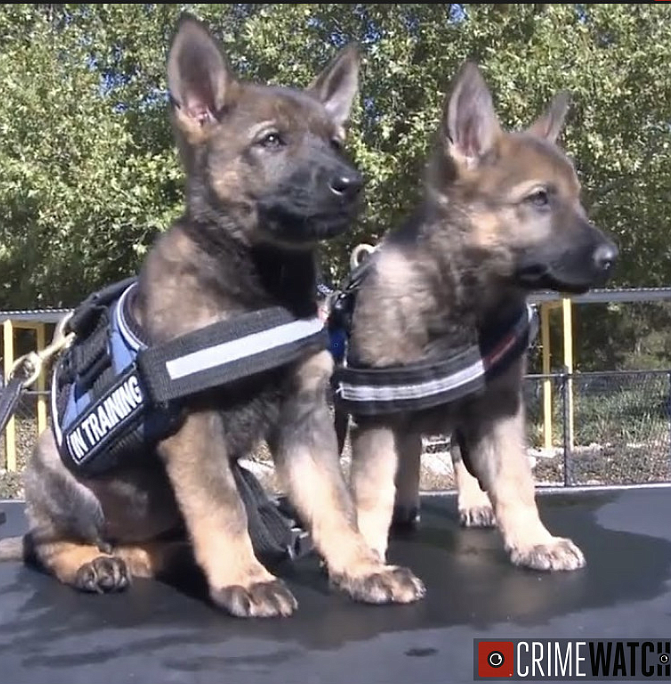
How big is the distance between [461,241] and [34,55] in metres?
13.6

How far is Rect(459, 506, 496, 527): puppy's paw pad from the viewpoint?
4.14 meters

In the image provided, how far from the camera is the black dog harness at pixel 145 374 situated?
2850 millimetres

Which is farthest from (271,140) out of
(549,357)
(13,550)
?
(549,357)

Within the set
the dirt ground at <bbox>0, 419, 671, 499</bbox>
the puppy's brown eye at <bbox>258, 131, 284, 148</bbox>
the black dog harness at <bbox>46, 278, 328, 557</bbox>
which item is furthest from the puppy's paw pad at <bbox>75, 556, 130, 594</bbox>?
the dirt ground at <bbox>0, 419, 671, 499</bbox>

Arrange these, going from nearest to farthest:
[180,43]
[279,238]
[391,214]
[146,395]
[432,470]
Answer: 1. [146,395]
2. [279,238]
3. [180,43]
4. [432,470]
5. [391,214]

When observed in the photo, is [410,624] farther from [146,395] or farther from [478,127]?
[478,127]

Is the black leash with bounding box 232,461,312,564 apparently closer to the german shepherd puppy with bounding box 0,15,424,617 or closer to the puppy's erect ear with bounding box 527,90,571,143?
the german shepherd puppy with bounding box 0,15,424,617

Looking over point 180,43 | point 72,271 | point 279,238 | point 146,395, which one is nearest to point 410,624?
point 146,395

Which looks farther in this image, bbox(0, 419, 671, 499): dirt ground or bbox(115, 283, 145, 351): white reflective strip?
bbox(0, 419, 671, 499): dirt ground

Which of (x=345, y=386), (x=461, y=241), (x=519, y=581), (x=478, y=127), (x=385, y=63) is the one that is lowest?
(x=519, y=581)

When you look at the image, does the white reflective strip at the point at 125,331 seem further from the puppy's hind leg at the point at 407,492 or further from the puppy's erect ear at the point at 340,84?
the puppy's hind leg at the point at 407,492

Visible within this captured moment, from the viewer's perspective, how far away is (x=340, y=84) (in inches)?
141

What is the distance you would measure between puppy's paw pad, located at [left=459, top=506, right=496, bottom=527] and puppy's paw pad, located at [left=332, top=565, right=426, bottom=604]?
4.12 feet

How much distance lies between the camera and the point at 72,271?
1653 centimetres
